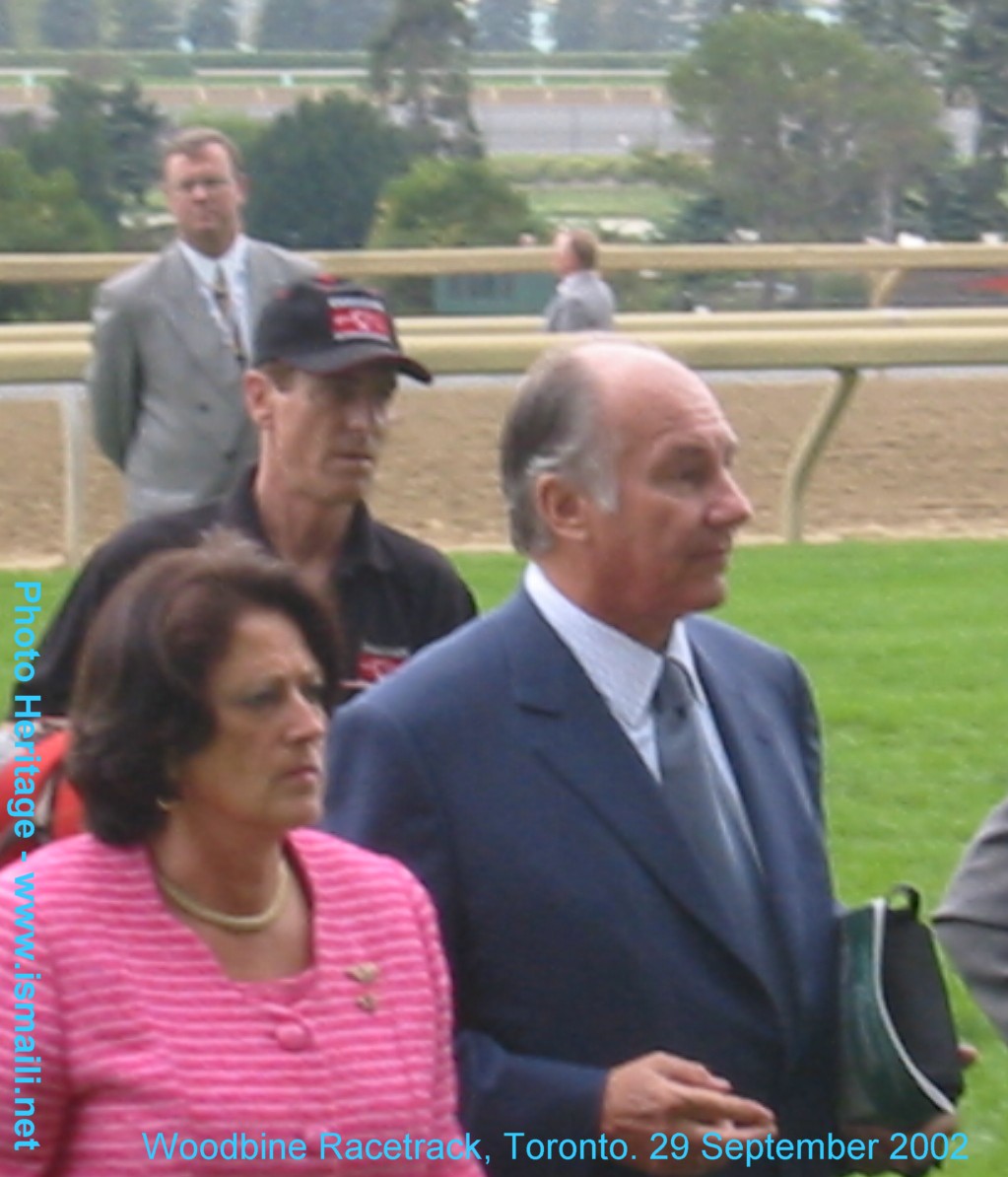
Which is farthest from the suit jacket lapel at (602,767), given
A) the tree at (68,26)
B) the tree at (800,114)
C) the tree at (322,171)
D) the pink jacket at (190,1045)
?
the tree at (68,26)

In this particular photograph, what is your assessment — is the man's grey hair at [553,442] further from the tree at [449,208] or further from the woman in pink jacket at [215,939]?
the tree at [449,208]

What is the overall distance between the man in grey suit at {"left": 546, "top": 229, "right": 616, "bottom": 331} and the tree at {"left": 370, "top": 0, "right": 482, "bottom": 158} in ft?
12.6

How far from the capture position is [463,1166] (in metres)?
3.22

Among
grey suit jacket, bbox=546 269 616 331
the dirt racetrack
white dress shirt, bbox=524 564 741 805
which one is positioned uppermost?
white dress shirt, bbox=524 564 741 805

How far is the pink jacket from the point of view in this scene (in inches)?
118

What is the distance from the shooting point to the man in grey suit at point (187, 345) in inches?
297

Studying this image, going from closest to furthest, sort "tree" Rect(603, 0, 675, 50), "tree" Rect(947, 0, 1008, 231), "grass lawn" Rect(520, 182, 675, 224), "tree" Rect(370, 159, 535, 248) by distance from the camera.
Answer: "tree" Rect(370, 159, 535, 248), "grass lawn" Rect(520, 182, 675, 224), "tree" Rect(947, 0, 1008, 231), "tree" Rect(603, 0, 675, 50)

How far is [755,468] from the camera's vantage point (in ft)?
49.1

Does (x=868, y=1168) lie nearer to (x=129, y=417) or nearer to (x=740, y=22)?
(x=129, y=417)

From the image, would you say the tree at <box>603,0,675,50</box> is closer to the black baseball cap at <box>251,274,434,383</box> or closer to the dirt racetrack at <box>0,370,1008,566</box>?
the dirt racetrack at <box>0,370,1008,566</box>

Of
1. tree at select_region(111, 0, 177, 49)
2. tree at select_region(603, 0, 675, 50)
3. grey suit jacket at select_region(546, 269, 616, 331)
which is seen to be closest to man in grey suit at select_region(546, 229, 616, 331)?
grey suit jacket at select_region(546, 269, 616, 331)

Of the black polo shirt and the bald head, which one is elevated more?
the bald head

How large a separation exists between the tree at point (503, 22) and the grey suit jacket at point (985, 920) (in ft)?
80.4

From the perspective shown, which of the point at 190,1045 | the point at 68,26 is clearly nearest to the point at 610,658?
the point at 190,1045
